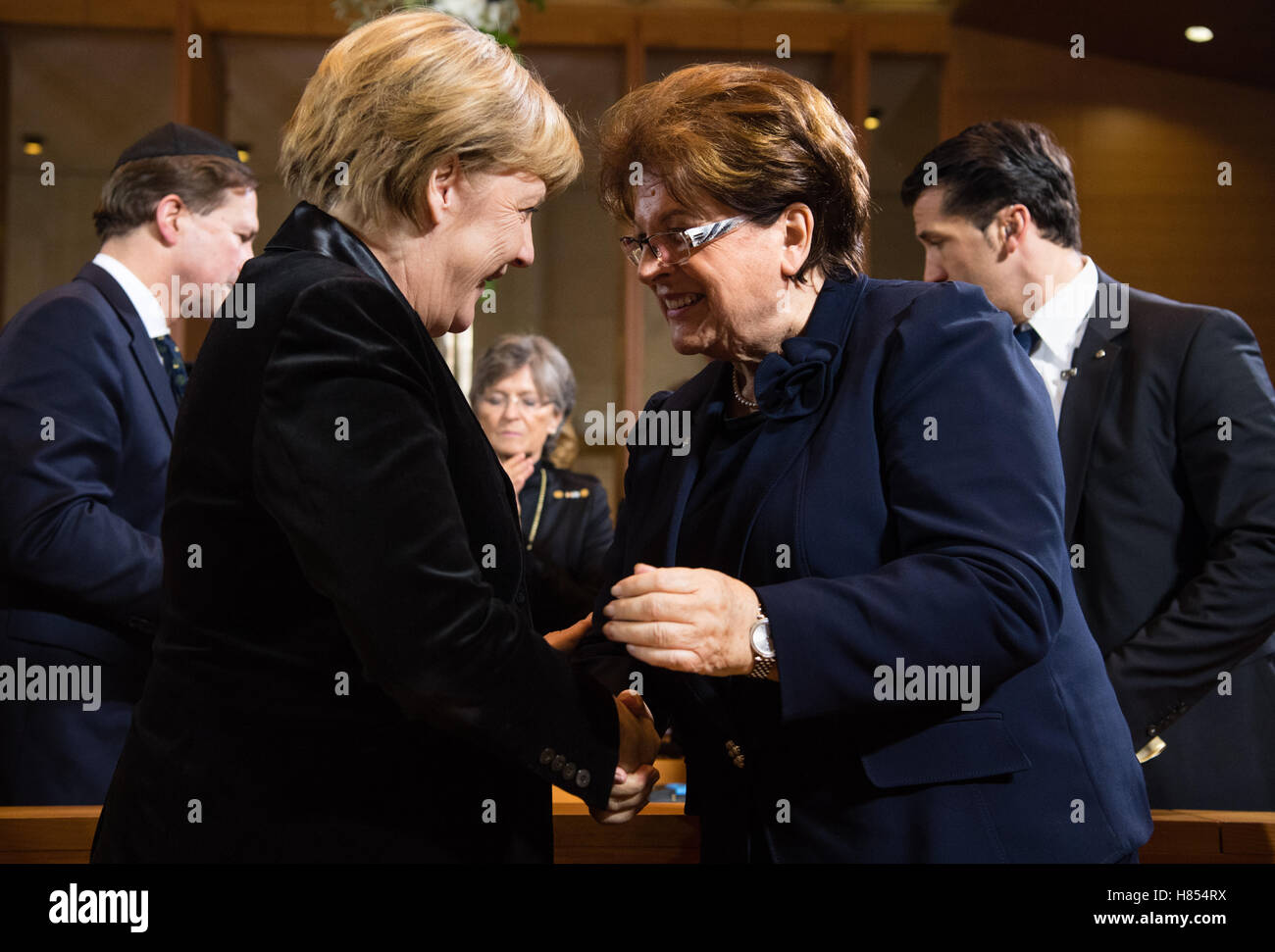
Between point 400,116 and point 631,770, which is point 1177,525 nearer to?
point 631,770

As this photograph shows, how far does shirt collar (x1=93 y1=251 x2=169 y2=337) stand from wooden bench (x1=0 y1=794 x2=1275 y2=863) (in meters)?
1.20

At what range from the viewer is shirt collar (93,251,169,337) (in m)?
2.71

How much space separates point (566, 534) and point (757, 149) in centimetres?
232

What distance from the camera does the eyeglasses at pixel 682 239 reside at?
1.64m

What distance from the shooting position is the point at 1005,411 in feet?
4.59

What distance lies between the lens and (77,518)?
2.34 meters

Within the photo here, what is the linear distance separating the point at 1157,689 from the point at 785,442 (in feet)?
3.81

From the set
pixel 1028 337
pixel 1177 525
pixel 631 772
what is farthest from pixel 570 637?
pixel 1028 337

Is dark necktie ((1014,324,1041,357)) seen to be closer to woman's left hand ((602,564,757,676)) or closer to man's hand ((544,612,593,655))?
man's hand ((544,612,593,655))

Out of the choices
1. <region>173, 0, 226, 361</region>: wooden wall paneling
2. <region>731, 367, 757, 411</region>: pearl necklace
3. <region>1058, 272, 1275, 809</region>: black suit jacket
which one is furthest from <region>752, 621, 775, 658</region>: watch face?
<region>173, 0, 226, 361</region>: wooden wall paneling

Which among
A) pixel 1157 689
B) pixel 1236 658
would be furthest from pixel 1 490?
pixel 1236 658

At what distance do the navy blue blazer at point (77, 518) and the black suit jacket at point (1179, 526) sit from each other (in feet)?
6.45

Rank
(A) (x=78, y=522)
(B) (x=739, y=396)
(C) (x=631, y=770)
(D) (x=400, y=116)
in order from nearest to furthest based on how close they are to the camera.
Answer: (D) (x=400, y=116)
(C) (x=631, y=770)
(B) (x=739, y=396)
(A) (x=78, y=522)

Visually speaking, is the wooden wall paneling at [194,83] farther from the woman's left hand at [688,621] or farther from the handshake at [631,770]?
the woman's left hand at [688,621]
